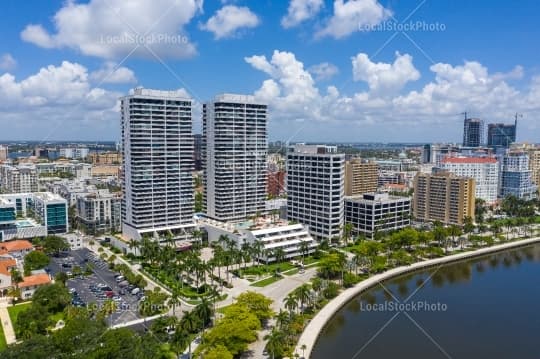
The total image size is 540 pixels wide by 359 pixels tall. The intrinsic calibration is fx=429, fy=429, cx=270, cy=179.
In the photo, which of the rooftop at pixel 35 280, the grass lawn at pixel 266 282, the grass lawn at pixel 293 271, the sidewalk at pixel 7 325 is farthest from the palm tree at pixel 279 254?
the sidewalk at pixel 7 325

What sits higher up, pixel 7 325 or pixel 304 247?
pixel 304 247

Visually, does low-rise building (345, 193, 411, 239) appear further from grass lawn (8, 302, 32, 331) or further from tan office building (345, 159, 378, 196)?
grass lawn (8, 302, 32, 331)

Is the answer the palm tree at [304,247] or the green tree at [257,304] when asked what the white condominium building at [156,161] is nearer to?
the palm tree at [304,247]

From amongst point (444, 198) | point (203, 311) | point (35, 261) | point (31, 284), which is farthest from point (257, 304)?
point (444, 198)

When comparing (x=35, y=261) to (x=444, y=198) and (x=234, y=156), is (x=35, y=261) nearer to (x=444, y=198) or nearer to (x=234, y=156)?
(x=234, y=156)

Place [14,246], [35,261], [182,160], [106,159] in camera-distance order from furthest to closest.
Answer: [106,159] → [182,160] → [14,246] → [35,261]

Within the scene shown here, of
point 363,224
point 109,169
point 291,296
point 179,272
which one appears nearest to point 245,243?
point 179,272


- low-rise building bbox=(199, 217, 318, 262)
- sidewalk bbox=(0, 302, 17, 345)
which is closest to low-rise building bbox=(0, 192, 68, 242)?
sidewalk bbox=(0, 302, 17, 345)

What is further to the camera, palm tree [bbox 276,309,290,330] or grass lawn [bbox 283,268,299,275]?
grass lawn [bbox 283,268,299,275]
